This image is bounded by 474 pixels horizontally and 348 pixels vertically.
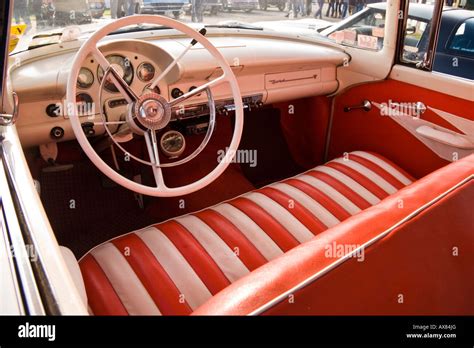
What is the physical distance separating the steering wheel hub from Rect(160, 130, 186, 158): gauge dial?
27cm

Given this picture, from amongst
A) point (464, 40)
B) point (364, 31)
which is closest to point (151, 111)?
point (364, 31)

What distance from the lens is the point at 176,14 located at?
6.18 feet

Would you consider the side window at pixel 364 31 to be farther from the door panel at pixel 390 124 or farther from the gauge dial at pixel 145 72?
the gauge dial at pixel 145 72

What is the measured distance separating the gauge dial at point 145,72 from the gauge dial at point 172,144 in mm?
255

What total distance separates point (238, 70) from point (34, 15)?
943 mm

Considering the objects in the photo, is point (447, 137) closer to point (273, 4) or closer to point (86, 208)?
point (273, 4)

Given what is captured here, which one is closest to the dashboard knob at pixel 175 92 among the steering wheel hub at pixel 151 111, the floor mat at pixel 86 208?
the steering wheel hub at pixel 151 111

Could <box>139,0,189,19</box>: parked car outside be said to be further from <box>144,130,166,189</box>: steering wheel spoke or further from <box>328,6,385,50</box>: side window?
<box>328,6,385,50</box>: side window

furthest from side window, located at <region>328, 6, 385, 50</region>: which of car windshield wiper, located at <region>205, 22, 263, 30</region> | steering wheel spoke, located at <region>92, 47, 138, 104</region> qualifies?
steering wheel spoke, located at <region>92, 47, 138, 104</region>

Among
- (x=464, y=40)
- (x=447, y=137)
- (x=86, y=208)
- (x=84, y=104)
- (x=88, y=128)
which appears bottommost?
(x=86, y=208)

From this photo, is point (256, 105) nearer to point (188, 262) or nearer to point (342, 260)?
point (188, 262)

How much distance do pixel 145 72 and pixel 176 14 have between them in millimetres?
345

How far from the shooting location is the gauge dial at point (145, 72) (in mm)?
1744
